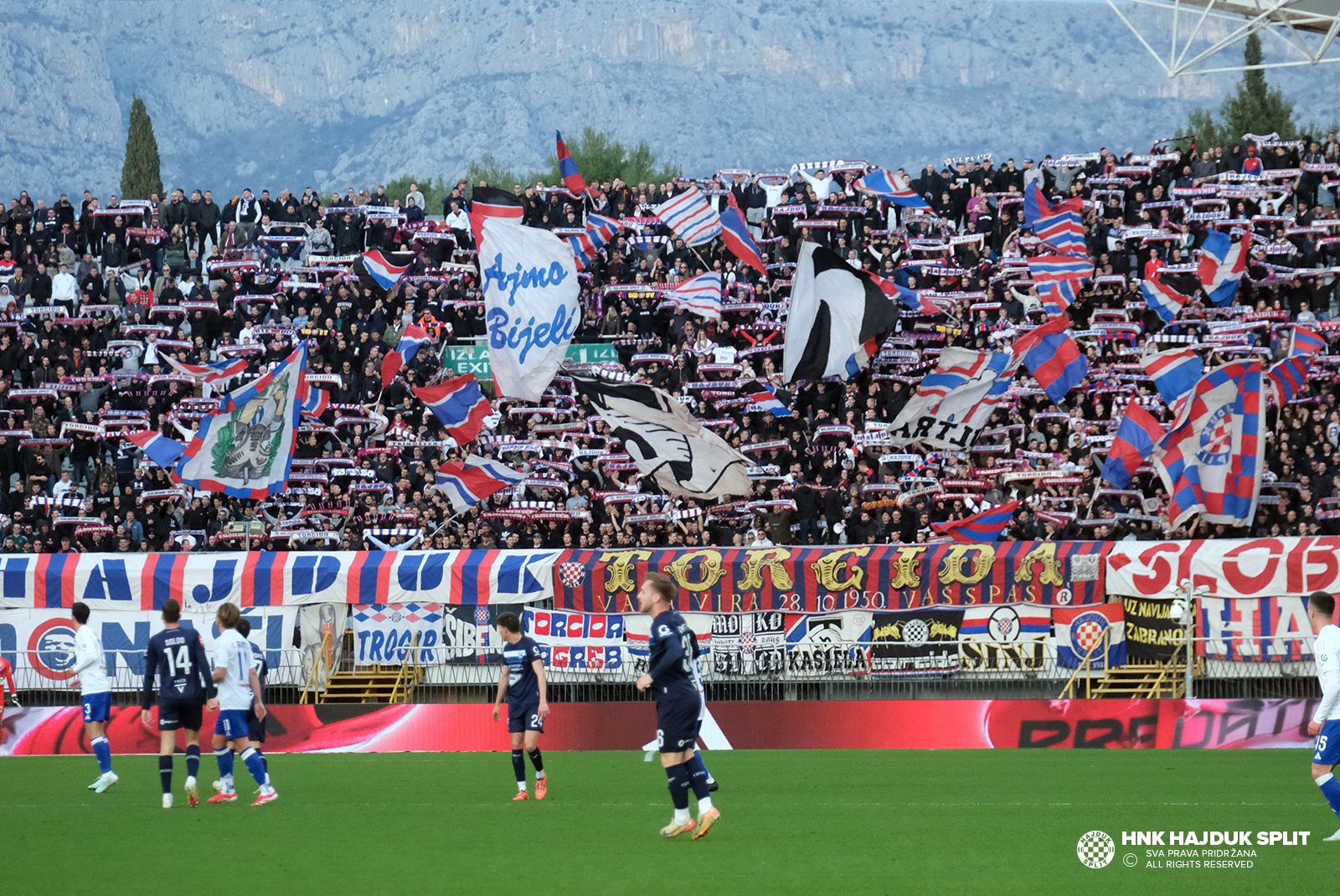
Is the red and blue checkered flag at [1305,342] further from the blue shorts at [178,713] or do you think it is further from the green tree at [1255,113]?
the green tree at [1255,113]

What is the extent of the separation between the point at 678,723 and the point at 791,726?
11.3m

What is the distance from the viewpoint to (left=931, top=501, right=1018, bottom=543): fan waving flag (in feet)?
88.5

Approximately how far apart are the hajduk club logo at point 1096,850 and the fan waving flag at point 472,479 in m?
18.7

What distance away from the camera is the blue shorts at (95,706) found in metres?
16.5

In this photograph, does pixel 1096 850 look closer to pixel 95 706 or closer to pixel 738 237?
pixel 95 706

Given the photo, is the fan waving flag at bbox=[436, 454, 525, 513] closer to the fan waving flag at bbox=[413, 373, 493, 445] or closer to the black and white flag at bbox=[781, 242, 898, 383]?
the fan waving flag at bbox=[413, 373, 493, 445]

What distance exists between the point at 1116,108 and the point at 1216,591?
5602 inches

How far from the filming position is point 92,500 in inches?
1258

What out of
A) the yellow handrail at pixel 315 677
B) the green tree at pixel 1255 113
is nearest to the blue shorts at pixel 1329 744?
the yellow handrail at pixel 315 677

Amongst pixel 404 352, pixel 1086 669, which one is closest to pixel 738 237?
pixel 404 352

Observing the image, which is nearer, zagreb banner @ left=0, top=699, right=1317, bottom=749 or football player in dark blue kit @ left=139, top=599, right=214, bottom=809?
football player in dark blue kit @ left=139, top=599, right=214, bottom=809

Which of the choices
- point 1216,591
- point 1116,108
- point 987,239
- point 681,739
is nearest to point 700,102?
point 1116,108

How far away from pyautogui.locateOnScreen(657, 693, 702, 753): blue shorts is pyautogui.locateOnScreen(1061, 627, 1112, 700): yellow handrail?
45.2 ft

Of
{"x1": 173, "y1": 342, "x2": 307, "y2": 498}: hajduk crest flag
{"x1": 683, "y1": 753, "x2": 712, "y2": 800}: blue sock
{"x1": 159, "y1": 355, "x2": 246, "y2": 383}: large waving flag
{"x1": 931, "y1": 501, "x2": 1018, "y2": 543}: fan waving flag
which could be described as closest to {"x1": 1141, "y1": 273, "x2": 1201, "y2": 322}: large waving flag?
{"x1": 931, "y1": 501, "x2": 1018, "y2": 543}: fan waving flag
